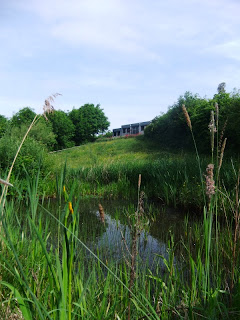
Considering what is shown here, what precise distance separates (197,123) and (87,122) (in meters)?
27.5

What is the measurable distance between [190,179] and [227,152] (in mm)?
7917

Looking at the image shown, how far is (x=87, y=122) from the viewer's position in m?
43.5

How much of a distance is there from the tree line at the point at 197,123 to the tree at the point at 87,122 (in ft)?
59.0

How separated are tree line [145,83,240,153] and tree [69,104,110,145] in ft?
59.0

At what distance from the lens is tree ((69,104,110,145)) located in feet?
142

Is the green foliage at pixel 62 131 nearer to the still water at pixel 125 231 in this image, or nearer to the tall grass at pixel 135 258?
the tall grass at pixel 135 258

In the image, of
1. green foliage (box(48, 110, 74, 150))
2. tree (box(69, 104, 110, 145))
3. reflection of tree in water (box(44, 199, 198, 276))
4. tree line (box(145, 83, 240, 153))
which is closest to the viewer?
reflection of tree in water (box(44, 199, 198, 276))

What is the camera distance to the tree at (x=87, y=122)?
1705 inches

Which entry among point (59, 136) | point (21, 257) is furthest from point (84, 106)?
point (21, 257)

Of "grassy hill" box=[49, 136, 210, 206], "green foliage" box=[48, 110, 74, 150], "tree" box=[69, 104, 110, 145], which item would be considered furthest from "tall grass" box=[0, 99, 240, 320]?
"tree" box=[69, 104, 110, 145]

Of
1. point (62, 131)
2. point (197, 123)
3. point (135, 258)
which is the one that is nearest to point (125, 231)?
point (135, 258)

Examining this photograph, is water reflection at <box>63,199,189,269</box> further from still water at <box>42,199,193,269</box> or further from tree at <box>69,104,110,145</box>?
tree at <box>69,104,110,145</box>

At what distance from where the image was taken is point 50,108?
4.59 ft

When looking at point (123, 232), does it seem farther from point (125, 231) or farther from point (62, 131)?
point (62, 131)
